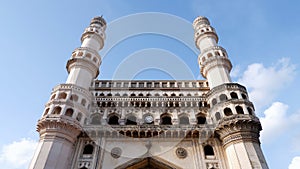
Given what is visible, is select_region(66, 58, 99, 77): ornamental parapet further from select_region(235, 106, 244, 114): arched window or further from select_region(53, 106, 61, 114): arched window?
select_region(235, 106, 244, 114): arched window

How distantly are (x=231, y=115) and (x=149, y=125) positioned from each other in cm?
727

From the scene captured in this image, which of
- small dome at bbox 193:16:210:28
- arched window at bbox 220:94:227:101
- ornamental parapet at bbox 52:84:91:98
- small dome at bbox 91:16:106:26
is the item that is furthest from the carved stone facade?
small dome at bbox 91:16:106:26

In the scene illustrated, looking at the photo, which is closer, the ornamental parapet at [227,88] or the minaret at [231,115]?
the minaret at [231,115]

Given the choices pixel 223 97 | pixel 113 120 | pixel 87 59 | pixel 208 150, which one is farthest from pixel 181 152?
pixel 87 59

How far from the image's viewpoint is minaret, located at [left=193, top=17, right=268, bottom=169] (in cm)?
1753

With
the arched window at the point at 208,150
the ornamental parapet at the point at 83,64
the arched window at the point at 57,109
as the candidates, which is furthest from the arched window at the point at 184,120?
the ornamental parapet at the point at 83,64

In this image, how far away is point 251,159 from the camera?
56.0ft

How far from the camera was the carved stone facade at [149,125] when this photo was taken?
1839 centimetres

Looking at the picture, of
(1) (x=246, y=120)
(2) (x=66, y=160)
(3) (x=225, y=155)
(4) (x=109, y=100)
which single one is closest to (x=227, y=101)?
(1) (x=246, y=120)

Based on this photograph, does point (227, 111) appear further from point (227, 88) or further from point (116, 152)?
point (116, 152)

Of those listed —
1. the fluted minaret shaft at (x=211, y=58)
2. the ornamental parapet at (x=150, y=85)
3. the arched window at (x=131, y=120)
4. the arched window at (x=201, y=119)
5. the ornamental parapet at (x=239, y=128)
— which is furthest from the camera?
the ornamental parapet at (x=150, y=85)

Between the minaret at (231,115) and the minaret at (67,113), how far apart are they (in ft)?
41.5

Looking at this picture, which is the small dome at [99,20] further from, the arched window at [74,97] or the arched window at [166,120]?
the arched window at [166,120]

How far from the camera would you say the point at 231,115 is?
19.6 metres
